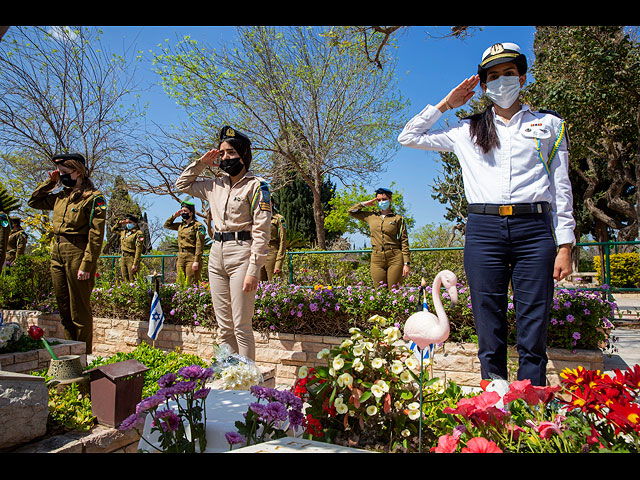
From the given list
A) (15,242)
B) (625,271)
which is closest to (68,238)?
(15,242)

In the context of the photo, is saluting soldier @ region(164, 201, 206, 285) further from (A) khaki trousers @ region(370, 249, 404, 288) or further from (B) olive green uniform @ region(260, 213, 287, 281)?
(A) khaki trousers @ region(370, 249, 404, 288)

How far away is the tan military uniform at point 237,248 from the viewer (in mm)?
3600

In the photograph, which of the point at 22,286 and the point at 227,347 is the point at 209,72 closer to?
the point at 22,286

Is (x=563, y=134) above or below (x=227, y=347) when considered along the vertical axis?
above

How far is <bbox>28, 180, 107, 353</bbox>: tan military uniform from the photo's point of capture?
15.6ft

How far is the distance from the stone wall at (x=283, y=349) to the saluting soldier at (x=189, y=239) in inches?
82.1

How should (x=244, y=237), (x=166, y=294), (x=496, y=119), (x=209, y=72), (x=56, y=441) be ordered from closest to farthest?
(x=56, y=441) < (x=496, y=119) < (x=244, y=237) < (x=166, y=294) < (x=209, y=72)

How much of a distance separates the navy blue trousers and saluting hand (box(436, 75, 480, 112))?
0.85 meters

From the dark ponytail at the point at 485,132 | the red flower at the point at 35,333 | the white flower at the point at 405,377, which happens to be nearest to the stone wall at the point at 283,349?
the white flower at the point at 405,377

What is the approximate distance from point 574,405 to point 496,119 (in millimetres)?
1782

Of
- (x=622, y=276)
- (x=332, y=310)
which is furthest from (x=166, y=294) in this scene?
(x=622, y=276)

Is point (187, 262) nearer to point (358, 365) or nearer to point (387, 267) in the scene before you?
point (387, 267)

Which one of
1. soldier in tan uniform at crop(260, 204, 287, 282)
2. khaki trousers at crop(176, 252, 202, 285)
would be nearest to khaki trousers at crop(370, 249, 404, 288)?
soldier in tan uniform at crop(260, 204, 287, 282)

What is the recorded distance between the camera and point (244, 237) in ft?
12.1
